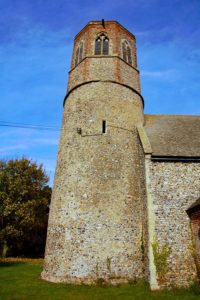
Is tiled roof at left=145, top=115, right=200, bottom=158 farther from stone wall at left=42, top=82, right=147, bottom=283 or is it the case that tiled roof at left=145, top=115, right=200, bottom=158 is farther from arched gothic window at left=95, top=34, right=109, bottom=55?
arched gothic window at left=95, top=34, right=109, bottom=55

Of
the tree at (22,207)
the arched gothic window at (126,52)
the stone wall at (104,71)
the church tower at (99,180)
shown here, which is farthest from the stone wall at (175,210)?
the tree at (22,207)

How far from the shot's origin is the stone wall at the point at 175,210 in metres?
11.0

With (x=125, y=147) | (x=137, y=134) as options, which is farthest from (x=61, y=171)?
(x=137, y=134)

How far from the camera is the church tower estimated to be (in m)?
12.1

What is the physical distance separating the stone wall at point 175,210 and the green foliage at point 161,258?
0.14m

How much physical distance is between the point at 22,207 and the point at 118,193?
17.1 m

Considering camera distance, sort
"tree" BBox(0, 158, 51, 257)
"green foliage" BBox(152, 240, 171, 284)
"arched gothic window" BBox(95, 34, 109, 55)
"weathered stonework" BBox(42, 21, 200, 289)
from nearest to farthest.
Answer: "green foliage" BBox(152, 240, 171, 284) < "weathered stonework" BBox(42, 21, 200, 289) < "arched gothic window" BBox(95, 34, 109, 55) < "tree" BBox(0, 158, 51, 257)

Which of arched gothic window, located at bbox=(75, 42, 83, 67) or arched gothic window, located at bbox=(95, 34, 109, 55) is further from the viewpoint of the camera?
arched gothic window, located at bbox=(75, 42, 83, 67)

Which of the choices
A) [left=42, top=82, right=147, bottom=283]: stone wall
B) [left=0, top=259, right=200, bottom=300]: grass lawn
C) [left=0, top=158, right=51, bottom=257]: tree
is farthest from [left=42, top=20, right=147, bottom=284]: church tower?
[left=0, top=158, right=51, bottom=257]: tree

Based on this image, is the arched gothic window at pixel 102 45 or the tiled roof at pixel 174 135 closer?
the tiled roof at pixel 174 135

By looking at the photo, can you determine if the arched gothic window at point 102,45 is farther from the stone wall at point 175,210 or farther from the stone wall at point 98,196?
the stone wall at point 175,210

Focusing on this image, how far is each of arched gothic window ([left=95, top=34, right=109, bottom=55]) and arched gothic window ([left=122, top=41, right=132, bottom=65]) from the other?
144 centimetres

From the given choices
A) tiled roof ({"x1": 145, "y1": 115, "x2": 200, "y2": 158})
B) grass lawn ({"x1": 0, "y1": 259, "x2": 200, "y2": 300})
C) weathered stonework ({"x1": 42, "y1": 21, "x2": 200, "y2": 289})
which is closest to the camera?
grass lawn ({"x1": 0, "y1": 259, "x2": 200, "y2": 300})

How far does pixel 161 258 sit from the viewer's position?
11125mm
